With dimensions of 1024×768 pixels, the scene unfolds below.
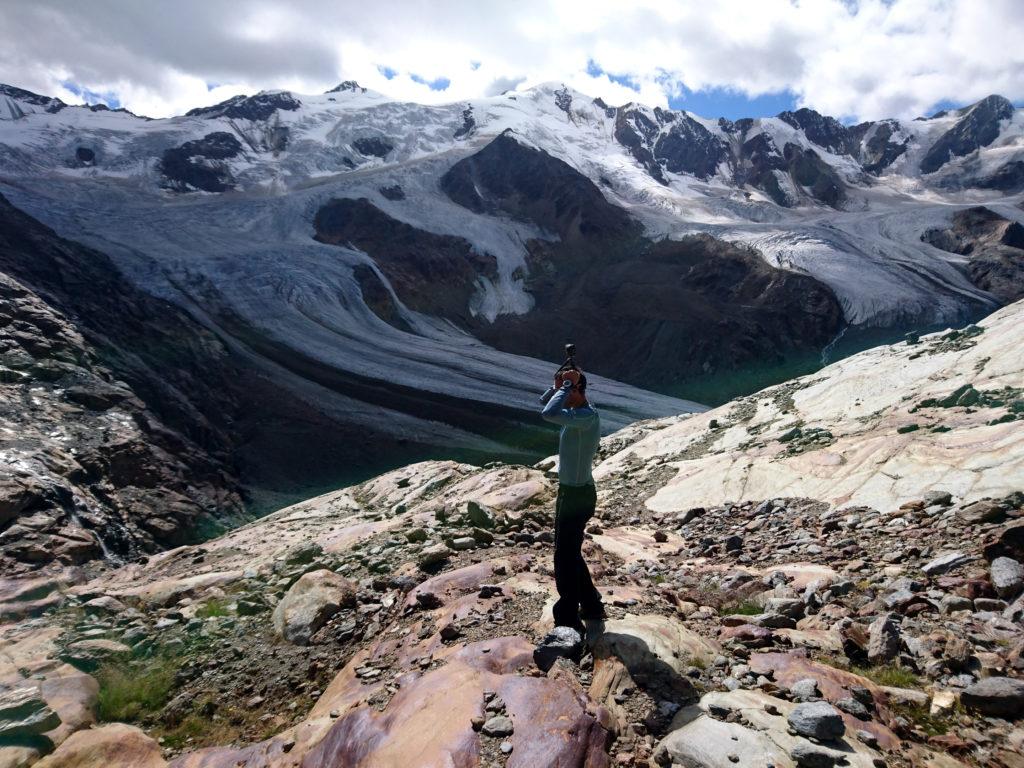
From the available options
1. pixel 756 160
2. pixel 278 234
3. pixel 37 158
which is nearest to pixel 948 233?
pixel 756 160

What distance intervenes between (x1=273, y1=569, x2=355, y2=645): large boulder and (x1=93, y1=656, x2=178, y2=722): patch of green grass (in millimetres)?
952

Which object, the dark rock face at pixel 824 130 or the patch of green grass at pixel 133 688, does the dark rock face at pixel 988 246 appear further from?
the patch of green grass at pixel 133 688

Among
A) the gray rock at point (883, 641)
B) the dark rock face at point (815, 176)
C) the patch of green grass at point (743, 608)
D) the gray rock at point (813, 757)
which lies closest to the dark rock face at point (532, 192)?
the dark rock face at point (815, 176)

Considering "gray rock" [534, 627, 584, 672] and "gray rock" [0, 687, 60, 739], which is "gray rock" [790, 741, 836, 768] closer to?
"gray rock" [534, 627, 584, 672]

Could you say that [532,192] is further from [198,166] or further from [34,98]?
[34,98]

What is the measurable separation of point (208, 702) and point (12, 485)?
1767cm

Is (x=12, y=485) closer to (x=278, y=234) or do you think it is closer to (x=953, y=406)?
(x=953, y=406)

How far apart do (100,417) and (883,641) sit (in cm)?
2790

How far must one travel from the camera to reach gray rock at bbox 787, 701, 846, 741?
3.22 meters

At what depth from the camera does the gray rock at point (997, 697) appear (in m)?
3.37

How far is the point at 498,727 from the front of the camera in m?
3.53

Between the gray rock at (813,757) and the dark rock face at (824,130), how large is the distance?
150 m

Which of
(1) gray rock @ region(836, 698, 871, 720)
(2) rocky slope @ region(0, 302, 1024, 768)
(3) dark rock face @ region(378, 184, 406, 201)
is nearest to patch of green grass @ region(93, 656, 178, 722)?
(2) rocky slope @ region(0, 302, 1024, 768)

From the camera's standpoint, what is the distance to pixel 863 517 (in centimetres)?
719
